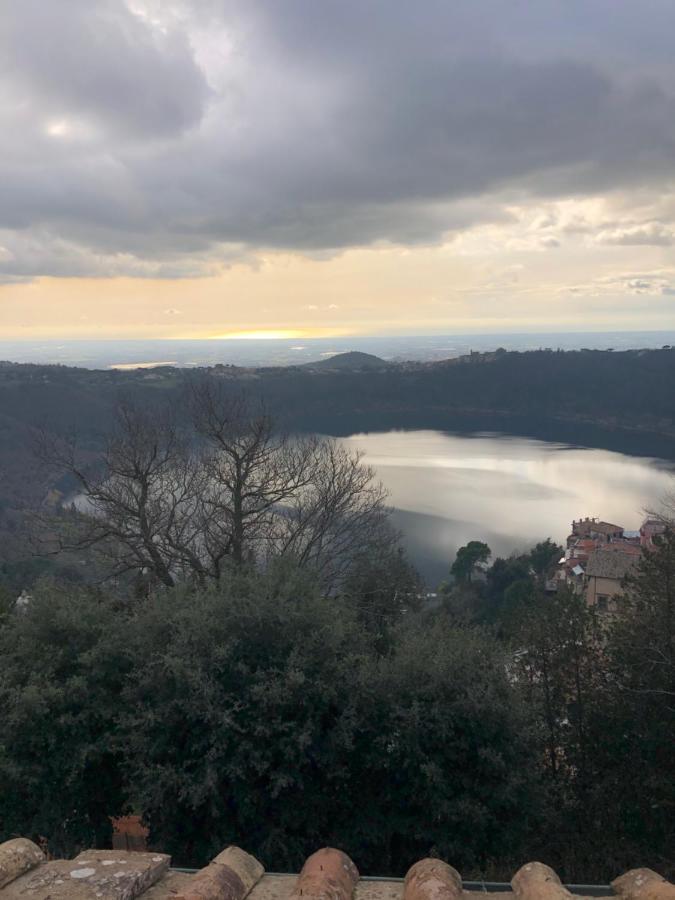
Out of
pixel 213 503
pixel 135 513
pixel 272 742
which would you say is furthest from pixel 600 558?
pixel 272 742

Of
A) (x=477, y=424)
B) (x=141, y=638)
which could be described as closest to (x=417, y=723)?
(x=141, y=638)

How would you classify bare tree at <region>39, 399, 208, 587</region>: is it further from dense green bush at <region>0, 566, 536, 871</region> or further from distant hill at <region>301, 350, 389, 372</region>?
distant hill at <region>301, 350, 389, 372</region>

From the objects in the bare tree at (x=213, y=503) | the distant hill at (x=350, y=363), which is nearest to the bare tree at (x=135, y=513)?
the bare tree at (x=213, y=503)

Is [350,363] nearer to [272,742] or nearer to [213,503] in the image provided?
[213,503]

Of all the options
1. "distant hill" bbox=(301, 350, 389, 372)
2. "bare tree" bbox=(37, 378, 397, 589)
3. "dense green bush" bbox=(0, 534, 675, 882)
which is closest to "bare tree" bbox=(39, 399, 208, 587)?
"bare tree" bbox=(37, 378, 397, 589)

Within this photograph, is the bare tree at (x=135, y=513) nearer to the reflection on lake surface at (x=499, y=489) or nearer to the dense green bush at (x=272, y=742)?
the dense green bush at (x=272, y=742)

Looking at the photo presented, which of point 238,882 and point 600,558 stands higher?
point 238,882
